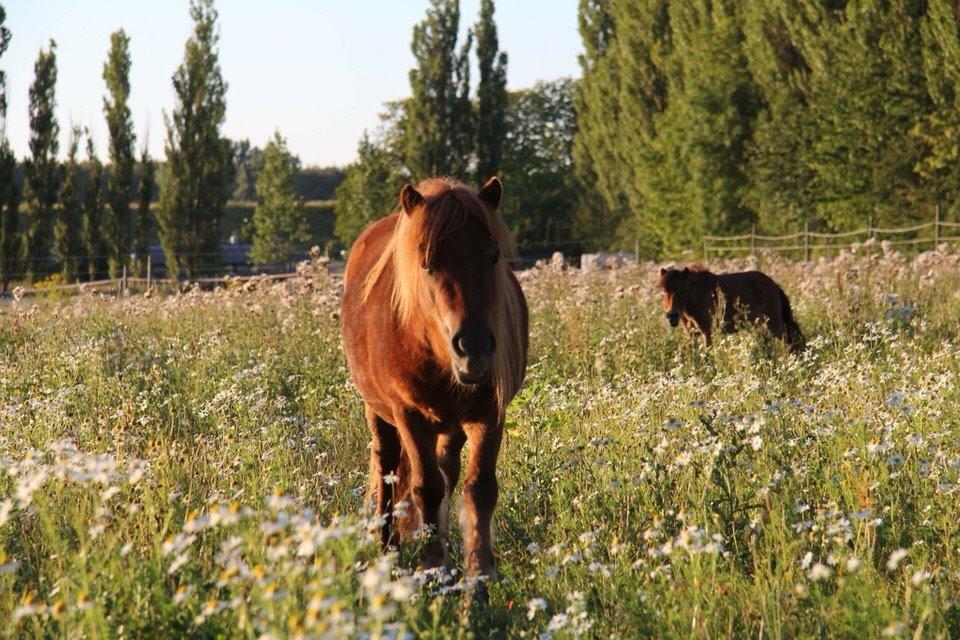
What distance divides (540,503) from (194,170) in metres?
42.4

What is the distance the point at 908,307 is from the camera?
1015cm

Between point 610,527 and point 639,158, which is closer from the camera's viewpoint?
point 610,527

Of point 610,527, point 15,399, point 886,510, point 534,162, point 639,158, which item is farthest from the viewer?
point 534,162

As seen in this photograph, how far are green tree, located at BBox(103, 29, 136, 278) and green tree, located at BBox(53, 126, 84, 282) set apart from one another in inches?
49.8

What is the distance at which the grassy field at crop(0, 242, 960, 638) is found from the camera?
9.75ft

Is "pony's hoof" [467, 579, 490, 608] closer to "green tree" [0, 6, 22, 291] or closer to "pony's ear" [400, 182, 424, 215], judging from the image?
"pony's ear" [400, 182, 424, 215]

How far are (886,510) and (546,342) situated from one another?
20.8 ft

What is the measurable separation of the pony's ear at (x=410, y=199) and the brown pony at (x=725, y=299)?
7.08 metres

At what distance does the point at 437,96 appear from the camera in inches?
2025

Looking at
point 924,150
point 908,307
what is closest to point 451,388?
point 908,307

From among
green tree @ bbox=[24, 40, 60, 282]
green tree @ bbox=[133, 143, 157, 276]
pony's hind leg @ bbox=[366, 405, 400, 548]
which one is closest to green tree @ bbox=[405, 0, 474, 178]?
green tree @ bbox=[133, 143, 157, 276]

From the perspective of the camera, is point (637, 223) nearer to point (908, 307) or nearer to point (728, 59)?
point (728, 59)

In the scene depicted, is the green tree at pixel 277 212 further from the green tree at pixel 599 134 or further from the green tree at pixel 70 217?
the green tree at pixel 70 217

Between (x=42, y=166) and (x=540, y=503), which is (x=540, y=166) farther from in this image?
(x=540, y=503)
